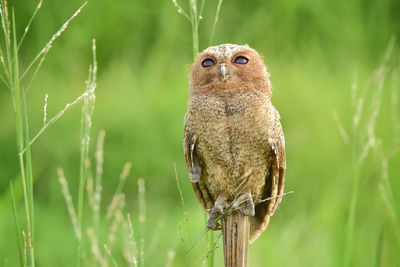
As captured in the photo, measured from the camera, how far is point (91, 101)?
2.72 m

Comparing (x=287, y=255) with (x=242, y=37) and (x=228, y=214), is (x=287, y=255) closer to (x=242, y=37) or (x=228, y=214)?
(x=242, y=37)

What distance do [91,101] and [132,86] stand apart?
6.27 meters

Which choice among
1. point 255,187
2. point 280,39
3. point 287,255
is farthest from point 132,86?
point 255,187

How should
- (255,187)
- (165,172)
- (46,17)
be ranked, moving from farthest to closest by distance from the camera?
(46,17), (165,172), (255,187)

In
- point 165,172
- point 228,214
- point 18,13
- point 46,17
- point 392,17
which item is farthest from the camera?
point 392,17

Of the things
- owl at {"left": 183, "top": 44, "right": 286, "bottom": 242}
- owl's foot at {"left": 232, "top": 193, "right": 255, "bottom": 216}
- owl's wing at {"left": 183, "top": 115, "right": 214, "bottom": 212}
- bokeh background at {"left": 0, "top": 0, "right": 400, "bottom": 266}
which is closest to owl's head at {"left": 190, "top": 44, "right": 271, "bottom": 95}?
owl at {"left": 183, "top": 44, "right": 286, "bottom": 242}

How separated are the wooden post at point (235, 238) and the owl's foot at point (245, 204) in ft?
0.09

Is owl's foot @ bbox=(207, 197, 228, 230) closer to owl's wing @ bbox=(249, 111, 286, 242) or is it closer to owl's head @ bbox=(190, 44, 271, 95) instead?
owl's wing @ bbox=(249, 111, 286, 242)

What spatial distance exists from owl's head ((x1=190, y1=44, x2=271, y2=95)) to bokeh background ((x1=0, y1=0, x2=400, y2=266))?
4.39 m

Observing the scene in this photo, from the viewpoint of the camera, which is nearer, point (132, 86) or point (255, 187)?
point (255, 187)

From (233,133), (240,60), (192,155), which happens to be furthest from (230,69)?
(192,155)

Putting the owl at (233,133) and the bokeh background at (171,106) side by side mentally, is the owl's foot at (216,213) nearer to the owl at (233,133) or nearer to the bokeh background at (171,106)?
the owl at (233,133)

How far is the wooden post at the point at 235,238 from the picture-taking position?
2.56 metres

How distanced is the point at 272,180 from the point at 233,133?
0.31m
